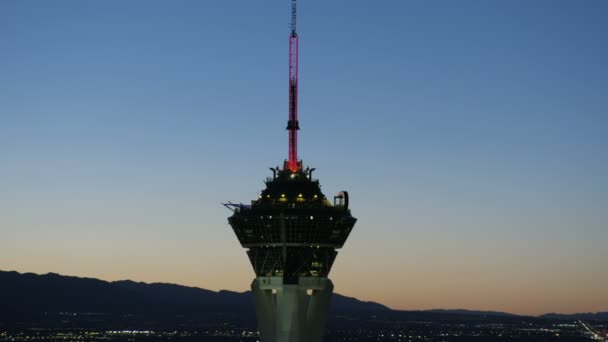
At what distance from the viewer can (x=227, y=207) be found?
17100 centimetres

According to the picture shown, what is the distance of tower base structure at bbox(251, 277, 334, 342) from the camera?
162000mm

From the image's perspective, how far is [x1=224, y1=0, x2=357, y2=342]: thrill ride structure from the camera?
163875mm

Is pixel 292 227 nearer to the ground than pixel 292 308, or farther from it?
farther from it

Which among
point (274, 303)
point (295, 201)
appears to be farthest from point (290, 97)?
point (274, 303)

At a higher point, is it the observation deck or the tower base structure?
the observation deck

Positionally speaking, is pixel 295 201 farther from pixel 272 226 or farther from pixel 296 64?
pixel 296 64

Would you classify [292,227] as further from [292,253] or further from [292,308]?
[292,308]

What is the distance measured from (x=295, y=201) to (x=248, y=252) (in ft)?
39.5

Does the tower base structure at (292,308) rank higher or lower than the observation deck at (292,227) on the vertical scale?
lower

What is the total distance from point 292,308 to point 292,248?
948 cm

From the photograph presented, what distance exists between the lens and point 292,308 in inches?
6403

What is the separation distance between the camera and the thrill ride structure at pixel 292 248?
163875 mm

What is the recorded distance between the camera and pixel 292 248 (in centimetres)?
16512

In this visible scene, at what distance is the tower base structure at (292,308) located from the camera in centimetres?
16200
